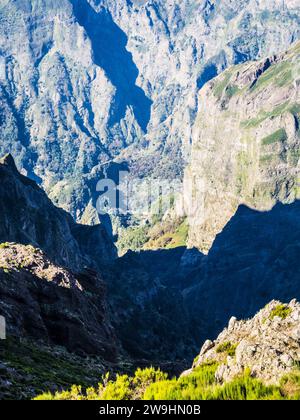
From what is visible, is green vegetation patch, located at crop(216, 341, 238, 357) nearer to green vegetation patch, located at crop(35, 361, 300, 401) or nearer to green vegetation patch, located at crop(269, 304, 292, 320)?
green vegetation patch, located at crop(269, 304, 292, 320)

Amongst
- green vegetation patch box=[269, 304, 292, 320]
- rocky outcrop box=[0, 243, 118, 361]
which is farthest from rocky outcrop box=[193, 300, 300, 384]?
rocky outcrop box=[0, 243, 118, 361]

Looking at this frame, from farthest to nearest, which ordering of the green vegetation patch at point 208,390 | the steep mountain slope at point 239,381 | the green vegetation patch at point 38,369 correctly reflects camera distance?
the green vegetation patch at point 38,369
the steep mountain slope at point 239,381
the green vegetation patch at point 208,390

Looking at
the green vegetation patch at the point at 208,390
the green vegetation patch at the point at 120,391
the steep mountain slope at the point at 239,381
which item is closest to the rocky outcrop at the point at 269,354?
the steep mountain slope at the point at 239,381

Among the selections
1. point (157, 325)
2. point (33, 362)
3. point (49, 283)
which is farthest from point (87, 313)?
point (157, 325)

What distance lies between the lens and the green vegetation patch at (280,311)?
122ft

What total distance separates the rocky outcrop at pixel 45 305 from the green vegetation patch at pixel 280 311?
25199 mm

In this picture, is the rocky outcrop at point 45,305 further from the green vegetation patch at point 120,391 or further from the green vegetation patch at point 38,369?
the green vegetation patch at point 120,391

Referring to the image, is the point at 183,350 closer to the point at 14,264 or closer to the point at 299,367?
the point at 14,264

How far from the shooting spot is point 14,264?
7312 centimetres

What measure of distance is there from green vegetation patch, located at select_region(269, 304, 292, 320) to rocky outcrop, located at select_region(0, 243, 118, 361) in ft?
82.7

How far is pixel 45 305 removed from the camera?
6944 cm

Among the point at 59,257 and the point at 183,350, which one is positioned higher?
the point at 59,257

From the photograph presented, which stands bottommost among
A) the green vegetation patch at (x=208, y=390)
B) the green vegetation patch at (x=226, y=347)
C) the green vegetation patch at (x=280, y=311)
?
the green vegetation patch at (x=208, y=390)
